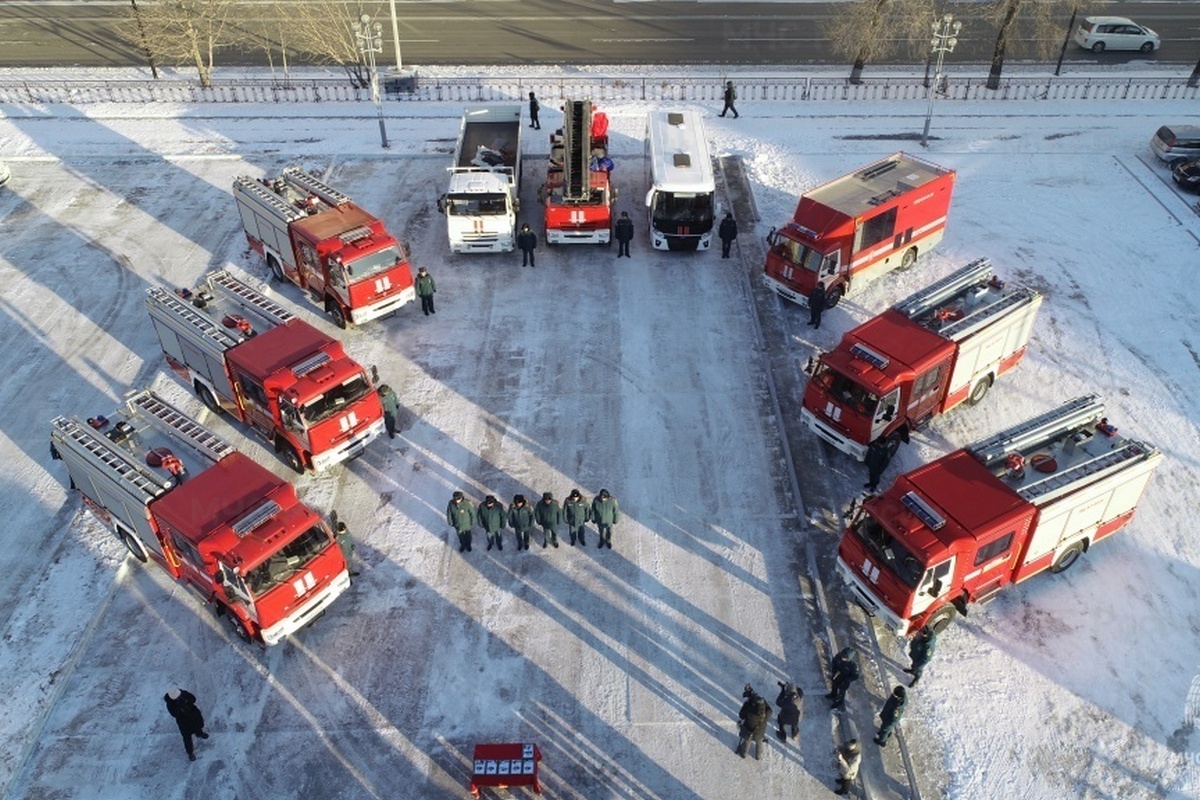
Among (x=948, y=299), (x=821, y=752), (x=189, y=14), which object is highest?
(x=189, y=14)

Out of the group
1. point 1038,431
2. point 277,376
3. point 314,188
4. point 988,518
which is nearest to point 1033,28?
point 1038,431

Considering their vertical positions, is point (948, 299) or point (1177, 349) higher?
point (948, 299)

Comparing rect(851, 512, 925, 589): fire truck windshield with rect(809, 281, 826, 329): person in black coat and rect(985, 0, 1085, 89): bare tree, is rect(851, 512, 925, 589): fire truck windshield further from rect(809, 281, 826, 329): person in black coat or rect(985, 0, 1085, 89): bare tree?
rect(985, 0, 1085, 89): bare tree

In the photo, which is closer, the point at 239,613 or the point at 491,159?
the point at 239,613

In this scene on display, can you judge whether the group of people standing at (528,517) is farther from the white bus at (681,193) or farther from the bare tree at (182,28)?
the bare tree at (182,28)

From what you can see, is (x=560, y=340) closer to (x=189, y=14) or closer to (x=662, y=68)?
(x=662, y=68)

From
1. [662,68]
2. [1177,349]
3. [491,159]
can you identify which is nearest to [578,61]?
[662,68]

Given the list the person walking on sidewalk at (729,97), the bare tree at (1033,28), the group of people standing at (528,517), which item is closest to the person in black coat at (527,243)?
the group of people standing at (528,517)
